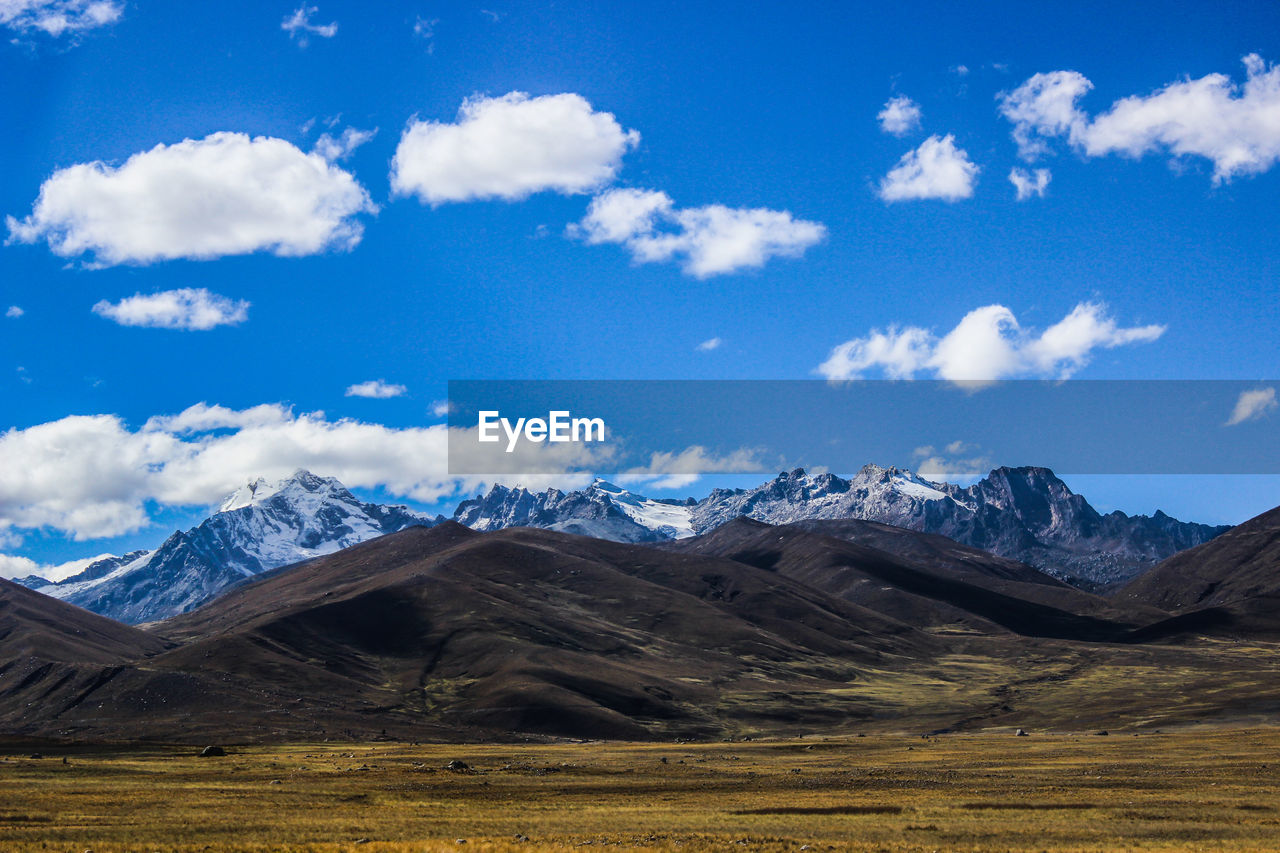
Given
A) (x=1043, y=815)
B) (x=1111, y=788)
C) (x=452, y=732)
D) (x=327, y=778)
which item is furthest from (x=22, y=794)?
(x=452, y=732)

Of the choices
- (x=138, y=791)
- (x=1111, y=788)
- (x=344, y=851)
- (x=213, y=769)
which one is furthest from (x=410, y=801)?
(x=1111, y=788)

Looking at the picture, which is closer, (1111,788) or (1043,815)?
(1043,815)

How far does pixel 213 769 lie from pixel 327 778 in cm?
1635

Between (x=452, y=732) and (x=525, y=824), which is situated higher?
(x=525, y=824)

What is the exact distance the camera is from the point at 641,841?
54.8 metres

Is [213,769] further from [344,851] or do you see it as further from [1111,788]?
[1111,788]

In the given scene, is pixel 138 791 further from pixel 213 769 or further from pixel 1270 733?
pixel 1270 733

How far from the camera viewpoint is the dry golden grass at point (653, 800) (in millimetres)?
55594

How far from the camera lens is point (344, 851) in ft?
164

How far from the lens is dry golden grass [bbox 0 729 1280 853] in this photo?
55.6 m

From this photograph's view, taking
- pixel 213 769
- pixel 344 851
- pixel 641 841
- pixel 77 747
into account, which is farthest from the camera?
pixel 77 747

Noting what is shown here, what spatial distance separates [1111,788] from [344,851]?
59439mm

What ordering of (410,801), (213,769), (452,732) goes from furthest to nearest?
(452,732), (213,769), (410,801)

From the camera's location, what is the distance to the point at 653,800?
79.1 metres
